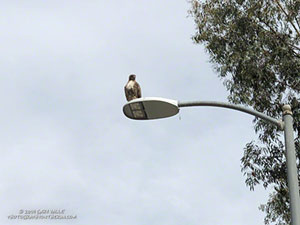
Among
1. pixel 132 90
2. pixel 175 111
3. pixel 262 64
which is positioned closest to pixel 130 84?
pixel 132 90

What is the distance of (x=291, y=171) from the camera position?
276 inches

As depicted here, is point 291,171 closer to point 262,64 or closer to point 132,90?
point 132,90

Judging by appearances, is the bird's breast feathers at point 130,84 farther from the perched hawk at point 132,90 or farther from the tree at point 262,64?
the tree at point 262,64

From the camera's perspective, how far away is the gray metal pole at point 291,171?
6.72m

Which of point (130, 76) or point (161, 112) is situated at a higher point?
point (130, 76)

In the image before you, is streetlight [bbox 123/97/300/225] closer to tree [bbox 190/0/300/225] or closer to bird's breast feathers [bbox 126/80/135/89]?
bird's breast feathers [bbox 126/80/135/89]

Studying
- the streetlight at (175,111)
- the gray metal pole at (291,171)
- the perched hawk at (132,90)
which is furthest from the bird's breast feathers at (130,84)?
the gray metal pole at (291,171)

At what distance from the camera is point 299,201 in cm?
682

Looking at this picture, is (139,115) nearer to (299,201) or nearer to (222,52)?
(299,201)

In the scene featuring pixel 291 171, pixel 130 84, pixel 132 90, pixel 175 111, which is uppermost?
pixel 130 84

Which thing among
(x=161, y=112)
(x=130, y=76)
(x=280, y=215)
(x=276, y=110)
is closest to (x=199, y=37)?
(x=276, y=110)

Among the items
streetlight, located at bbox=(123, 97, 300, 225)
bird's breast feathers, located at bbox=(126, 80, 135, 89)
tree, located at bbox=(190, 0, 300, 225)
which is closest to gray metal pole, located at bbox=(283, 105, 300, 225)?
streetlight, located at bbox=(123, 97, 300, 225)

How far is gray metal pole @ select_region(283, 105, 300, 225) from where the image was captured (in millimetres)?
6719

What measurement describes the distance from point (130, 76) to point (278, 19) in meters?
11.6
